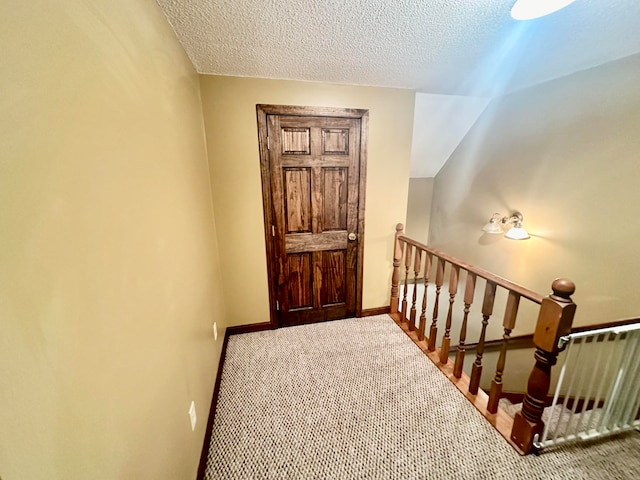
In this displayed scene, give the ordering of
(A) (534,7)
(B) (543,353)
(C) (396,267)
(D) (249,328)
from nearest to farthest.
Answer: (A) (534,7)
(B) (543,353)
(D) (249,328)
(C) (396,267)

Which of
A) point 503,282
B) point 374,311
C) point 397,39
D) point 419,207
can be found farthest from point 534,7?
point 419,207

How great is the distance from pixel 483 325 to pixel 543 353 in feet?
1.13

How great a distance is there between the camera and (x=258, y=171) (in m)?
2.12

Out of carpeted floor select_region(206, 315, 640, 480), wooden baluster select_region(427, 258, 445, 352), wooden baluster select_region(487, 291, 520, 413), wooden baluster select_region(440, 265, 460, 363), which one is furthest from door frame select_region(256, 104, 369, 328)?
wooden baluster select_region(487, 291, 520, 413)

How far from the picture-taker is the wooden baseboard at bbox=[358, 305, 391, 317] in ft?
8.80

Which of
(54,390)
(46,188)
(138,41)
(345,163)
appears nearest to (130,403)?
(54,390)

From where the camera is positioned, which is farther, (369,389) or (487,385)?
(487,385)

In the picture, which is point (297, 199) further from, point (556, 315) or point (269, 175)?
point (556, 315)

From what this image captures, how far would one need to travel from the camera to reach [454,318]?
3.76 m

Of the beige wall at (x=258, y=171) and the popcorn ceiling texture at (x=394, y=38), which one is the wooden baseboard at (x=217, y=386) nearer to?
the beige wall at (x=258, y=171)

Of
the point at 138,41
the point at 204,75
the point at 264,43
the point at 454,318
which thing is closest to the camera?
the point at 138,41

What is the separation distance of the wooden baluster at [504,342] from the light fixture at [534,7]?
134cm

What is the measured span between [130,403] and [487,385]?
4.07 metres

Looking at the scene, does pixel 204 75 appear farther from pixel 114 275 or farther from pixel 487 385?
pixel 487 385
